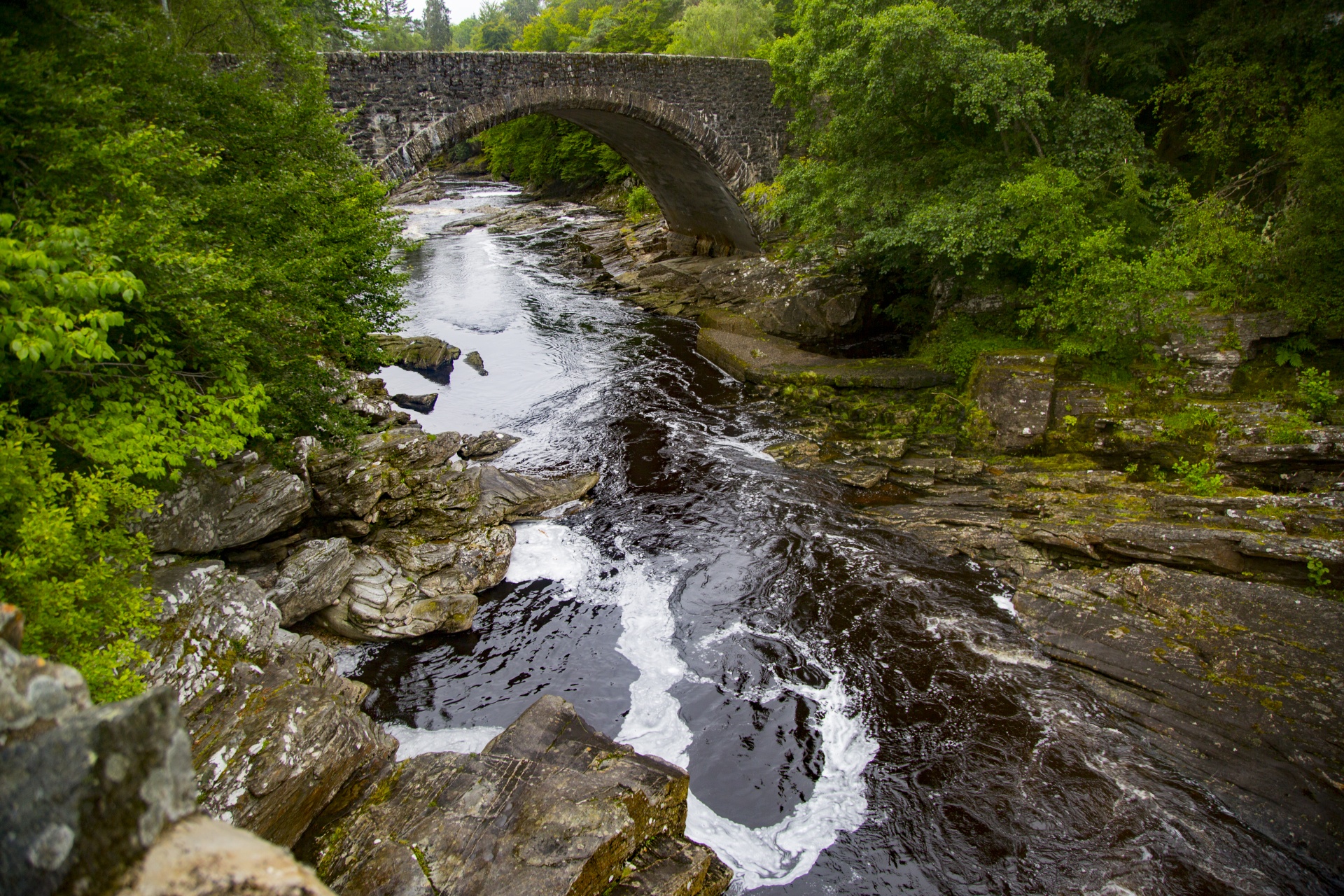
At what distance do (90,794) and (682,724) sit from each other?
277 inches

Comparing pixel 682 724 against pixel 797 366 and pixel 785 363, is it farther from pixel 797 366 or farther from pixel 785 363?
pixel 785 363

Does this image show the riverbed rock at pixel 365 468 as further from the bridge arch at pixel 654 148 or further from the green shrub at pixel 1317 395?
the green shrub at pixel 1317 395

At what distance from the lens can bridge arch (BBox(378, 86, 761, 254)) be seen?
2019cm

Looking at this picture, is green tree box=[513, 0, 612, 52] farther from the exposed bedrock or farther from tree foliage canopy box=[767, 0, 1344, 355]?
the exposed bedrock

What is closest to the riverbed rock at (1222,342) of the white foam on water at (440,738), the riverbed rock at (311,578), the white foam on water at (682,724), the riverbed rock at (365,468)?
the white foam on water at (682,724)

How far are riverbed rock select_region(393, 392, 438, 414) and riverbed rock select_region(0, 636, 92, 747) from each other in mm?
16541

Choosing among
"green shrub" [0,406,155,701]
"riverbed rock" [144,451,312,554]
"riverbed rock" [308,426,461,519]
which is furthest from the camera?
"riverbed rock" [308,426,461,519]

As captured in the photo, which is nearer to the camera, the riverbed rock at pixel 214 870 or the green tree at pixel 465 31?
the riverbed rock at pixel 214 870

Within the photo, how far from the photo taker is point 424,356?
21.8 m

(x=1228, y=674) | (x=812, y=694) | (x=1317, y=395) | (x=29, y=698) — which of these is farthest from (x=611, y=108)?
(x=29, y=698)

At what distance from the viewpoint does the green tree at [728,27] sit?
3622 cm

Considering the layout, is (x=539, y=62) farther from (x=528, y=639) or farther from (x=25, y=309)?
(x=25, y=309)

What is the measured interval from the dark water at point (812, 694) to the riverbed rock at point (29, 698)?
5962 mm

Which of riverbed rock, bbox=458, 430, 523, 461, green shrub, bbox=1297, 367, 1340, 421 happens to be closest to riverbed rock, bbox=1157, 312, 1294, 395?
green shrub, bbox=1297, 367, 1340, 421
